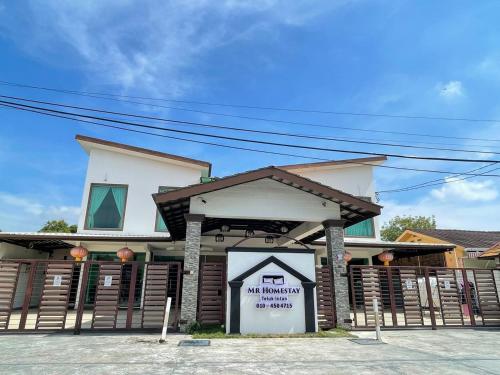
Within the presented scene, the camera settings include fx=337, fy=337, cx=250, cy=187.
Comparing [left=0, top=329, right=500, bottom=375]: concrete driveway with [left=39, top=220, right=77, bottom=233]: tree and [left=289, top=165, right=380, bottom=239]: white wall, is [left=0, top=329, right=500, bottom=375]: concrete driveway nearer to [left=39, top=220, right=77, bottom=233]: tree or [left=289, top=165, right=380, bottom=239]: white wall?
[left=289, top=165, right=380, bottom=239]: white wall

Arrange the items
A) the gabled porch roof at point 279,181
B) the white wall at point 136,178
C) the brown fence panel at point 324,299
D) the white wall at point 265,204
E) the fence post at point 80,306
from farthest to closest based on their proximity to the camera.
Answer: the white wall at point 136,178, the white wall at point 265,204, the brown fence panel at point 324,299, the gabled porch roof at point 279,181, the fence post at point 80,306

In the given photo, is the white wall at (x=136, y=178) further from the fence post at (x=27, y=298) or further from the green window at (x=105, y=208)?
the fence post at (x=27, y=298)

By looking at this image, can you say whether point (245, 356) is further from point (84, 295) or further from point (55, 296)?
point (55, 296)

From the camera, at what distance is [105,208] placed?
17328 mm

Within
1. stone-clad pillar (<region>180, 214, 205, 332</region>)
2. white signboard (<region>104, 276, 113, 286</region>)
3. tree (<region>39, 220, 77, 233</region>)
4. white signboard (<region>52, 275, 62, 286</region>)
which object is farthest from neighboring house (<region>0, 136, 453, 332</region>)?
tree (<region>39, 220, 77, 233</region>)

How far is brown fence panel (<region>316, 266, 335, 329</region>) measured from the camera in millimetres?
9891

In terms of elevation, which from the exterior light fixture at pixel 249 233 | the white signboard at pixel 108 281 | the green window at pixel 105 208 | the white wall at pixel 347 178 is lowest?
the white signboard at pixel 108 281

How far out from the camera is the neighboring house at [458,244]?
18422 millimetres

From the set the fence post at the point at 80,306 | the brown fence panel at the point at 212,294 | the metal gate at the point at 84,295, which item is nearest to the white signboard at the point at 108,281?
the metal gate at the point at 84,295

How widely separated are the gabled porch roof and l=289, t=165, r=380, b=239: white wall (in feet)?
26.6

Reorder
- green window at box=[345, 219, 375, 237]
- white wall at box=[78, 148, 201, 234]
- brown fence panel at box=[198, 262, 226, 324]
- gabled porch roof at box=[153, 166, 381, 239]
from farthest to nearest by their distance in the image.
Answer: green window at box=[345, 219, 375, 237] < white wall at box=[78, 148, 201, 234] < gabled porch roof at box=[153, 166, 381, 239] < brown fence panel at box=[198, 262, 226, 324]

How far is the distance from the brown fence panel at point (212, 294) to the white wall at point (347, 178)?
422 inches

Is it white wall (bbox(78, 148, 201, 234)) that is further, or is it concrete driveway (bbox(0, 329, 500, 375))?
white wall (bbox(78, 148, 201, 234))

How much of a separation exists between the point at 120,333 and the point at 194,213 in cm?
380
